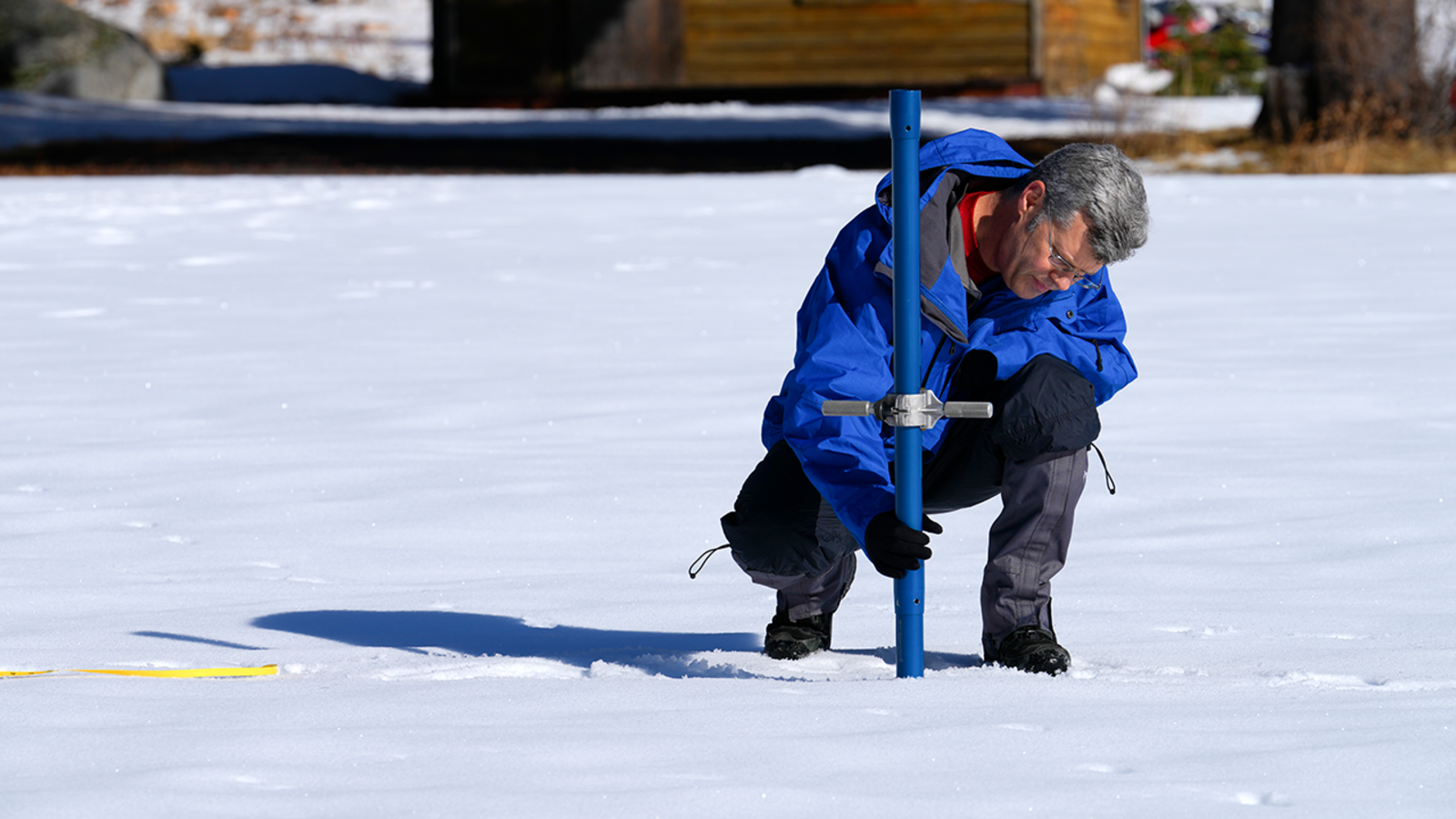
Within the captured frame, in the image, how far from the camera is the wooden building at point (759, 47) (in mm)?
22719

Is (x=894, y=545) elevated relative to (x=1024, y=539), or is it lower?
elevated

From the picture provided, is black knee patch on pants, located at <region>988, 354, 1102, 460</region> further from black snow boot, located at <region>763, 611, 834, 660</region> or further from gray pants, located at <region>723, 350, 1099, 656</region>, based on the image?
black snow boot, located at <region>763, 611, 834, 660</region>

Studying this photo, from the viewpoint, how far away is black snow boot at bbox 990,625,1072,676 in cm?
301

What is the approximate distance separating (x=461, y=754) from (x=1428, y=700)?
5.11 feet

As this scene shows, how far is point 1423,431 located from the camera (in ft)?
17.6

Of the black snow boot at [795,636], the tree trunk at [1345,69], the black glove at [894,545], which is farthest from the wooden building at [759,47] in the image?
the black glove at [894,545]

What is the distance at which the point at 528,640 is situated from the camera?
3.46 metres

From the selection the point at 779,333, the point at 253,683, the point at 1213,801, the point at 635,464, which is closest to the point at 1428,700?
the point at 1213,801

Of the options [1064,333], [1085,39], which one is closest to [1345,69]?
[1085,39]

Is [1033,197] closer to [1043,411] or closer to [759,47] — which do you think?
[1043,411]

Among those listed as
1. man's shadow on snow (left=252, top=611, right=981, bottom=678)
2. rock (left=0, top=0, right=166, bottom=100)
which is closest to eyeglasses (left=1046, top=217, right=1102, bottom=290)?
man's shadow on snow (left=252, top=611, right=981, bottom=678)

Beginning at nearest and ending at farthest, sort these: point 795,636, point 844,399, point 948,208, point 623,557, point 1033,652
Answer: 1. point 844,399
2. point 948,208
3. point 1033,652
4. point 795,636
5. point 623,557

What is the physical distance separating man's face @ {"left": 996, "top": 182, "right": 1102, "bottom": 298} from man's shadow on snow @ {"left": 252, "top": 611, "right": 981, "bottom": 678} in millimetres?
805

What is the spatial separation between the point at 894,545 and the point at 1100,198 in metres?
0.69
